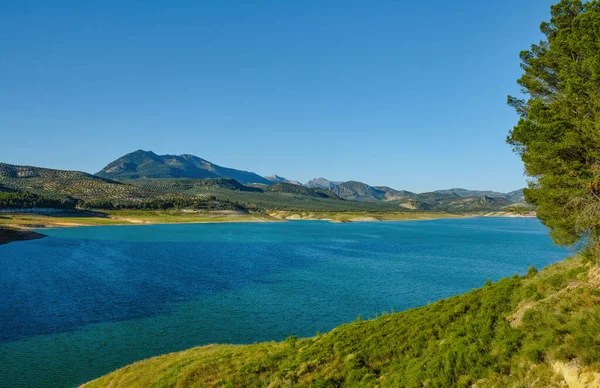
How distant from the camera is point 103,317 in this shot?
47719 millimetres

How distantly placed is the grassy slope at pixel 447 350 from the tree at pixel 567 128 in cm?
A: 364

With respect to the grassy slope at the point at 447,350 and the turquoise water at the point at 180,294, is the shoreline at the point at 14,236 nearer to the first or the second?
the turquoise water at the point at 180,294

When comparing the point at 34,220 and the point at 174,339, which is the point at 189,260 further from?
the point at 34,220

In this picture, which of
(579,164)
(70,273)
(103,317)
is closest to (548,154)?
(579,164)

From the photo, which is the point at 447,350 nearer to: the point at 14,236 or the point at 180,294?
the point at 180,294

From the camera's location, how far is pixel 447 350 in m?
17.9

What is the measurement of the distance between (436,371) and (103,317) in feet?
146

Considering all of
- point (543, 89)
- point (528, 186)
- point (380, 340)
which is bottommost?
point (380, 340)

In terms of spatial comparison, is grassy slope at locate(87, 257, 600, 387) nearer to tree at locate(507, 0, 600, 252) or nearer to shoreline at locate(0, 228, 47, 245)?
tree at locate(507, 0, 600, 252)

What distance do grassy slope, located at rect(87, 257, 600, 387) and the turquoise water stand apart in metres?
9.74

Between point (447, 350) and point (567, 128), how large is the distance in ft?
52.7

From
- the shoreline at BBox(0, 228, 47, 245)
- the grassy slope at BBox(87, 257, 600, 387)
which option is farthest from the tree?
the shoreline at BBox(0, 228, 47, 245)

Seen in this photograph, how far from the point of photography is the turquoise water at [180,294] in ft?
123

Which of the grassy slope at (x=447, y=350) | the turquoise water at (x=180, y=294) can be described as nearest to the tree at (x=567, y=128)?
the grassy slope at (x=447, y=350)
